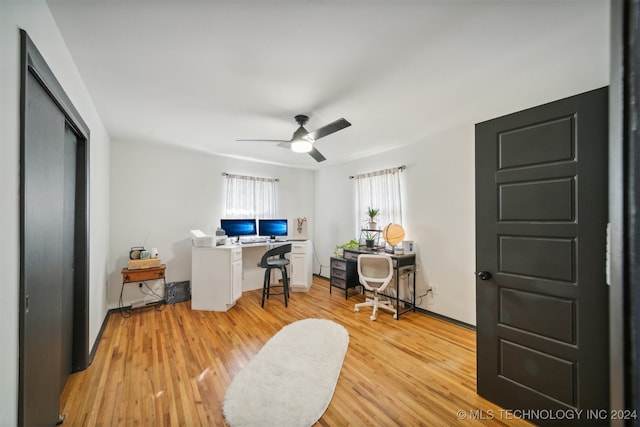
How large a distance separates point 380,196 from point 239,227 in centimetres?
254

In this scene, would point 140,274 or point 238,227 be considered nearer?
point 140,274

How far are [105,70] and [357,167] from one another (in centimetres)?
368

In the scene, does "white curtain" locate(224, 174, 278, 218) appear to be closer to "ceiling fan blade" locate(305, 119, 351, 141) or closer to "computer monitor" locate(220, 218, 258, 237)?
"computer monitor" locate(220, 218, 258, 237)

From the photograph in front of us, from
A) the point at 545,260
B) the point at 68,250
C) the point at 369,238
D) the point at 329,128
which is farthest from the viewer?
the point at 369,238

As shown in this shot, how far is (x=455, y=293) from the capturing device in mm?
3256

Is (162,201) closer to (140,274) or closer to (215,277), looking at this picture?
(140,274)

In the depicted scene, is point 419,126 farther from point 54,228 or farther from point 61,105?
point 54,228

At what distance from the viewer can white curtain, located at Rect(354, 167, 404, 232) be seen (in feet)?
13.1

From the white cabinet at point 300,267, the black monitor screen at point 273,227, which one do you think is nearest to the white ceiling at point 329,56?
the black monitor screen at point 273,227

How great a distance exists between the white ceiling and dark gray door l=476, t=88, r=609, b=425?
50 cm

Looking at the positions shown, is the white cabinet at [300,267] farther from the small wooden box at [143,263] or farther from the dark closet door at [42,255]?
the dark closet door at [42,255]

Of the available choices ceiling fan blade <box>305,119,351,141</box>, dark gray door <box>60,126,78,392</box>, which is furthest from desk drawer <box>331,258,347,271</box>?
dark gray door <box>60,126,78,392</box>

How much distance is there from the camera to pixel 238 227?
14.5 ft

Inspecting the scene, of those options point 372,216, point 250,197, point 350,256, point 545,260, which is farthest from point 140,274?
point 545,260
